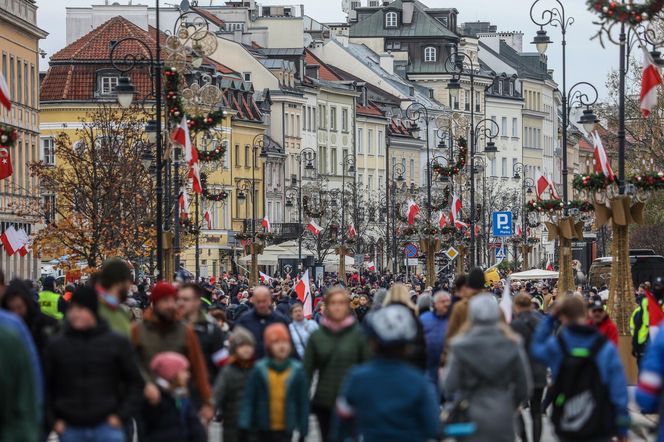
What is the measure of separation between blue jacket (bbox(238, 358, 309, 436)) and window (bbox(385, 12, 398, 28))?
133m

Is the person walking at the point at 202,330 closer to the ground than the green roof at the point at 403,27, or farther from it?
closer to the ground

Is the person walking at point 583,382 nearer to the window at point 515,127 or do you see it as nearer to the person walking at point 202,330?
the person walking at point 202,330

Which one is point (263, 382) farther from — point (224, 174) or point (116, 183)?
point (224, 174)

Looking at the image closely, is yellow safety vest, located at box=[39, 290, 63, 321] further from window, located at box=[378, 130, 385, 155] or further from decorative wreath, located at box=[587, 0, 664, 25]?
window, located at box=[378, 130, 385, 155]

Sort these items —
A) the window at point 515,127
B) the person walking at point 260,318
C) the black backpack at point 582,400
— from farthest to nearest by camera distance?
the window at point 515,127 < the person walking at point 260,318 < the black backpack at point 582,400

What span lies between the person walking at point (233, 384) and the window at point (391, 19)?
434ft

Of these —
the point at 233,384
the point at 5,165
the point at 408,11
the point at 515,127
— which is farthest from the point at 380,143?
the point at 233,384

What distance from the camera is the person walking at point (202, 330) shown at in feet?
51.9

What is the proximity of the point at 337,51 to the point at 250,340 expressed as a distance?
120 metres

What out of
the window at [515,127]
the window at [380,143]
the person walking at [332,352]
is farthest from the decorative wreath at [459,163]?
the window at [515,127]

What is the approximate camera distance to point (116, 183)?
57.0 metres

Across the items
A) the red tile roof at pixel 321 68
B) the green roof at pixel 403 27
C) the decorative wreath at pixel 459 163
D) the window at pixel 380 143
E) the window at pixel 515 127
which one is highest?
the green roof at pixel 403 27

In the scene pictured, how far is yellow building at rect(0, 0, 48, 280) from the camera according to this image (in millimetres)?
71188

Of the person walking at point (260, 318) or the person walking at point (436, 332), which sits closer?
the person walking at point (260, 318)
